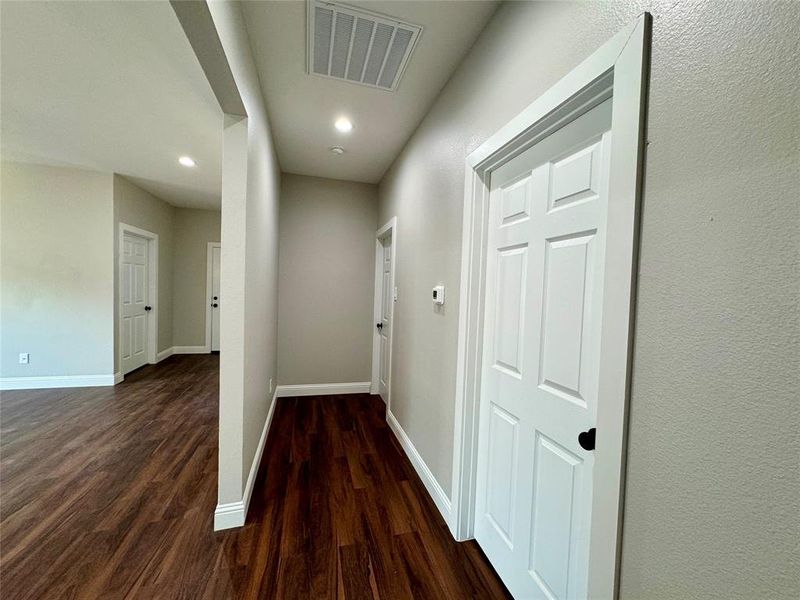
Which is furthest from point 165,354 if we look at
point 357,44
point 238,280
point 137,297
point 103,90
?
point 357,44

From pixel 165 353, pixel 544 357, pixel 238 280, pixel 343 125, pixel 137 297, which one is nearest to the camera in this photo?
pixel 544 357

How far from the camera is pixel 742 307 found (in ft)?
1.90

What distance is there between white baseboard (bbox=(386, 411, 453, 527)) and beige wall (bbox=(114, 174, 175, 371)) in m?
3.79

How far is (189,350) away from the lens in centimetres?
553

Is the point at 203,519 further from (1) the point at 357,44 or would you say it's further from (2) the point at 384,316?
(1) the point at 357,44

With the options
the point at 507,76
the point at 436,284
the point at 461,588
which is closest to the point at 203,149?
the point at 436,284

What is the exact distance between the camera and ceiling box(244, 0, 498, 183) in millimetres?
1403

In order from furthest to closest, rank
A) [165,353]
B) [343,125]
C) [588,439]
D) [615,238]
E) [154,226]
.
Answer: [165,353], [154,226], [343,125], [588,439], [615,238]

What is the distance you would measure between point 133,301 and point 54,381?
4.06ft

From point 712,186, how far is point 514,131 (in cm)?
74

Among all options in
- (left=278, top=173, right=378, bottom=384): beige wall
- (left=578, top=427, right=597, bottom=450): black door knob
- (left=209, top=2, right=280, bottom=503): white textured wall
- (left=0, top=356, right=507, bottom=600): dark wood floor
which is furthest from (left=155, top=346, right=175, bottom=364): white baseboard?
(left=578, top=427, right=597, bottom=450): black door knob

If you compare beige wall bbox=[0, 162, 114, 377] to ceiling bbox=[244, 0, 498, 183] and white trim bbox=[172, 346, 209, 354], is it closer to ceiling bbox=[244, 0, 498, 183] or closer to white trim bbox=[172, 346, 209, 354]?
white trim bbox=[172, 346, 209, 354]

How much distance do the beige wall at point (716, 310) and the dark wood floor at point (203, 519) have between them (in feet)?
3.51

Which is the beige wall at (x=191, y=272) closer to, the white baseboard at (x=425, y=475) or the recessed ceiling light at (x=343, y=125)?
the recessed ceiling light at (x=343, y=125)
